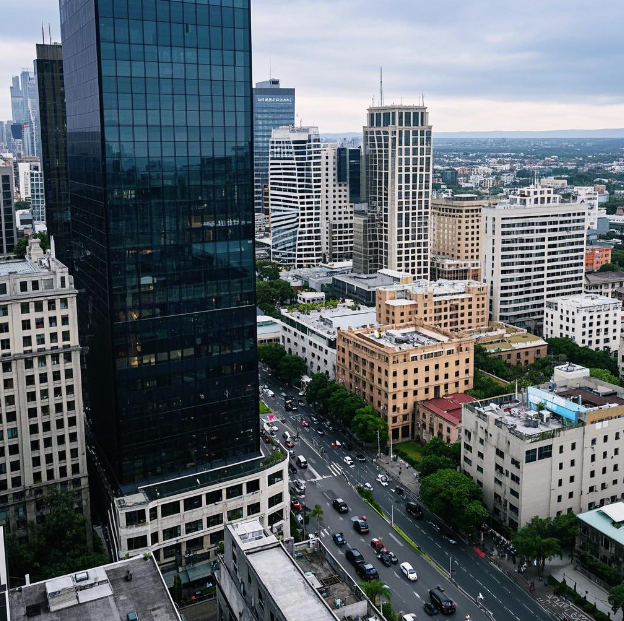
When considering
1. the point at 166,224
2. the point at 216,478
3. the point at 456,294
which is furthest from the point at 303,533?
the point at 456,294

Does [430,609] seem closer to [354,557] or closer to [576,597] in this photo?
[354,557]

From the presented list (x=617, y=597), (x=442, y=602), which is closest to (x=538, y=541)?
(x=617, y=597)

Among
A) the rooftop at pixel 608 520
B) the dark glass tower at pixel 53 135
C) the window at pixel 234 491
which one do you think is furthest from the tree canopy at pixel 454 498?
the dark glass tower at pixel 53 135

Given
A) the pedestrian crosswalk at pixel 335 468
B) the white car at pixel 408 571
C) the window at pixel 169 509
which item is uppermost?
the window at pixel 169 509

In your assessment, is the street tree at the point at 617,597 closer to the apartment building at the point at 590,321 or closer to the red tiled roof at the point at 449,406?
the red tiled roof at the point at 449,406

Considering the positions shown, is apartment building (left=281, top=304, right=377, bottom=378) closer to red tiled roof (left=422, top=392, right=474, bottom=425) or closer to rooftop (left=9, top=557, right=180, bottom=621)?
red tiled roof (left=422, top=392, right=474, bottom=425)

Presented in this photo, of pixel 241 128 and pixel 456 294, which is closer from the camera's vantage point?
pixel 241 128

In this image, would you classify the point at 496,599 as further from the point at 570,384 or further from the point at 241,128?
the point at 241,128
